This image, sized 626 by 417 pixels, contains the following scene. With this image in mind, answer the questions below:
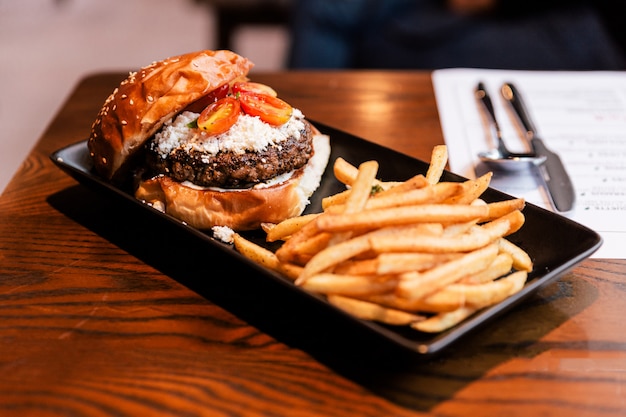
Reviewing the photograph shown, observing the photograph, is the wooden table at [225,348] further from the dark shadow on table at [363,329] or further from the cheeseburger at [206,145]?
the cheeseburger at [206,145]

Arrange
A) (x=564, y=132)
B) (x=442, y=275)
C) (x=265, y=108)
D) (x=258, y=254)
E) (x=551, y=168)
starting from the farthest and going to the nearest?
(x=564, y=132)
(x=551, y=168)
(x=265, y=108)
(x=258, y=254)
(x=442, y=275)

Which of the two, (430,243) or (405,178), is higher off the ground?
(430,243)

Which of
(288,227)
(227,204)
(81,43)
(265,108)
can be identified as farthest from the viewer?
(81,43)

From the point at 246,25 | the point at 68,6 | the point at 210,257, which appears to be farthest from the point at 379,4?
the point at 68,6

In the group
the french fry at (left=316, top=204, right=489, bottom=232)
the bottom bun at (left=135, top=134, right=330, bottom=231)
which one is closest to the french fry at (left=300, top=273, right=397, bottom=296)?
the french fry at (left=316, top=204, right=489, bottom=232)

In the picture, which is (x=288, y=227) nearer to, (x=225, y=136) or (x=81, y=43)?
(x=225, y=136)

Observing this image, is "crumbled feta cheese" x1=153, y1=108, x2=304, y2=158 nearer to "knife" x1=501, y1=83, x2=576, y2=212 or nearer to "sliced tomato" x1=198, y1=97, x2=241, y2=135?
"sliced tomato" x1=198, y1=97, x2=241, y2=135

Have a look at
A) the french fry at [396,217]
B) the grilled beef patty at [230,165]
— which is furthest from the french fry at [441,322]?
the grilled beef patty at [230,165]

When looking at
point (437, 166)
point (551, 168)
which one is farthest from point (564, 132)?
point (437, 166)
